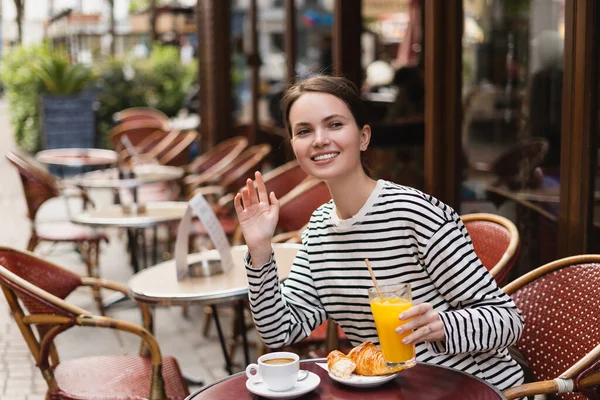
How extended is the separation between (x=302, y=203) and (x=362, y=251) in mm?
2546

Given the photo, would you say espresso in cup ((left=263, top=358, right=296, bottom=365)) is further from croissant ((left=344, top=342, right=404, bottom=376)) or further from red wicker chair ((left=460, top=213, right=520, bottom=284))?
red wicker chair ((left=460, top=213, right=520, bottom=284))

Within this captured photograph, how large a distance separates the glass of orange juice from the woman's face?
396 mm

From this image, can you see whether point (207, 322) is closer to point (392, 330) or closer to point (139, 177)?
point (139, 177)

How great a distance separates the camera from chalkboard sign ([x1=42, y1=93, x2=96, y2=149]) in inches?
564

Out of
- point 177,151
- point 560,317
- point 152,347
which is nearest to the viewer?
point 560,317

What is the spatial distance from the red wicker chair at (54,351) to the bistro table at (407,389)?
38.4 inches

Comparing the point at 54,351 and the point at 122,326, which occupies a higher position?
the point at 122,326

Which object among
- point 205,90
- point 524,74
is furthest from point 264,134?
point 524,74

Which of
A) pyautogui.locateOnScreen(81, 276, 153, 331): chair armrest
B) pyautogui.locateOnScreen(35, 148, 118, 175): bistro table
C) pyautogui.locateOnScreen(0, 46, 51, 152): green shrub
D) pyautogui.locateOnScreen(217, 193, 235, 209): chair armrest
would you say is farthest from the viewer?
pyautogui.locateOnScreen(0, 46, 51, 152): green shrub

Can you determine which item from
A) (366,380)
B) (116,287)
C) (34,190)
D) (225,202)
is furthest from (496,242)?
(34,190)

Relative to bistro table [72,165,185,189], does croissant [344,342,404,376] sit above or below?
above

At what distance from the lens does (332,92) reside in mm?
2361

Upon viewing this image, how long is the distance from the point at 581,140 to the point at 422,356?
1498mm

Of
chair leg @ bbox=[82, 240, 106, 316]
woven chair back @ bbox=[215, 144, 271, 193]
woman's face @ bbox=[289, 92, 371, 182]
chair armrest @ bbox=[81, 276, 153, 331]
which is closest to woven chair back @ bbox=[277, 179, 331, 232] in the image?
chair leg @ bbox=[82, 240, 106, 316]
